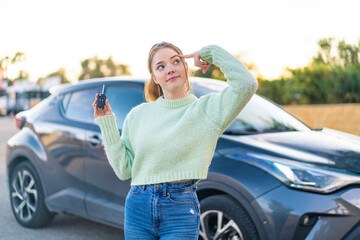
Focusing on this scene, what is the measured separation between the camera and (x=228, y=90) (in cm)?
218

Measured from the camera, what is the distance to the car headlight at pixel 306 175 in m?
3.08

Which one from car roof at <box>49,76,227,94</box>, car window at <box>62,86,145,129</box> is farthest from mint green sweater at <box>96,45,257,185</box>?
car roof at <box>49,76,227,94</box>

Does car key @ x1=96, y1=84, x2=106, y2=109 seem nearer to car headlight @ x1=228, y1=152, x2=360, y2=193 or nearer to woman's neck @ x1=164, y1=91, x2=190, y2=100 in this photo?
woman's neck @ x1=164, y1=91, x2=190, y2=100

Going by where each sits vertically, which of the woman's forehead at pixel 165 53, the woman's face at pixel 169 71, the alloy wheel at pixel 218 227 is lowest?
the alloy wheel at pixel 218 227

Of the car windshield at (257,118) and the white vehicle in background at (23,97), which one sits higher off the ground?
the car windshield at (257,118)

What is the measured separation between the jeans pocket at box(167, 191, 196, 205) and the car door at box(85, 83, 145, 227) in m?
1.71

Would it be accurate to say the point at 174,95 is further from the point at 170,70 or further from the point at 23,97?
the point at 23,97

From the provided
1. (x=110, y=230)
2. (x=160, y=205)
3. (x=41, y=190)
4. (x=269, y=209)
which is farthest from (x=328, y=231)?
(x=41, y=190)

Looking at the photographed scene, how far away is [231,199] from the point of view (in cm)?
339

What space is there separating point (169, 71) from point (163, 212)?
66 cm

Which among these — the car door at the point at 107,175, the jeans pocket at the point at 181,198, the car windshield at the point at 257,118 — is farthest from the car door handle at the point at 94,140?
the jeans pocket at the point at 181,198

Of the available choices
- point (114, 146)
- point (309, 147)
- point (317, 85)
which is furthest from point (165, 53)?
point (317, 85)

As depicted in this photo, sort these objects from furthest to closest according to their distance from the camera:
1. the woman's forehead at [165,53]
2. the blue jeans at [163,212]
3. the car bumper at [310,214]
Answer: the car bumper at [310,214] < the woman's forehead at [165,53] < the blue jeans at [163,212]

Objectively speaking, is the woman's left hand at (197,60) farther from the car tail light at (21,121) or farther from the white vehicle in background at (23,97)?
the white vehicle in background at (23,97)
